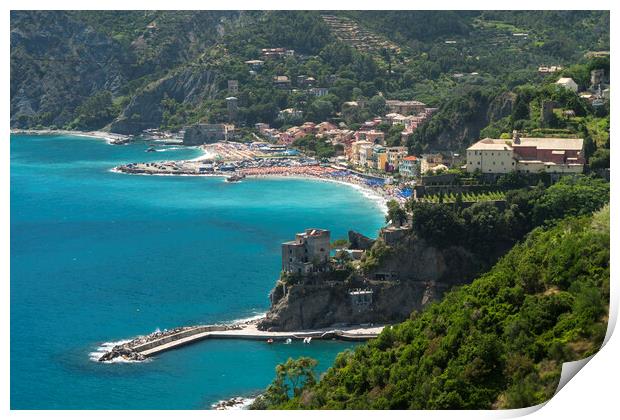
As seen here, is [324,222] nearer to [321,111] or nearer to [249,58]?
[321,111]

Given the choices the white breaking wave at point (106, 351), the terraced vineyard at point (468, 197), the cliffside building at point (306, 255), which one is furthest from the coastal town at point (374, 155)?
the white breaking wave at point (106, 351)

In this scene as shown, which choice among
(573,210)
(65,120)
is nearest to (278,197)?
(573,210)

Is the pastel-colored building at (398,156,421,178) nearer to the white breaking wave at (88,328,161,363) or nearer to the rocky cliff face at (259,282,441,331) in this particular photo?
the rocky cliff face at (259,282,441,331)

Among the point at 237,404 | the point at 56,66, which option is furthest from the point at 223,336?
the point at 56,66

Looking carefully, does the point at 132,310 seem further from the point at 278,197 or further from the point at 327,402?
the point at 278,197

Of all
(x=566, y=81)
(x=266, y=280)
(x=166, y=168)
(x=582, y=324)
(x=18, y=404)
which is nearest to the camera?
(x=582, y=324)

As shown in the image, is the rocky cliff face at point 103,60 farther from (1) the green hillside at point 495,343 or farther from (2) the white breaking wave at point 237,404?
(1) the green hillside at point 495,343
